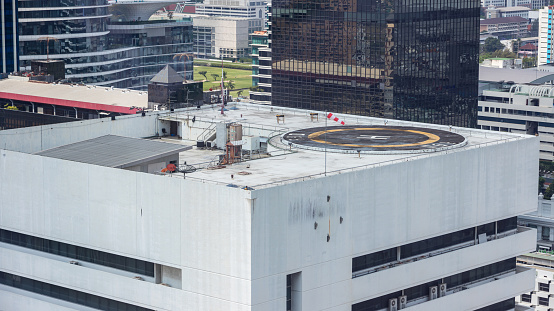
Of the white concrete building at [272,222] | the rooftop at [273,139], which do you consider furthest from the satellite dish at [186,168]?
the white concrete building at [272,222]

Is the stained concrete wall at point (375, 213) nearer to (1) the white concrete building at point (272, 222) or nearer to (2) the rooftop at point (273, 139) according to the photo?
(1) the white concrete building at point (272, 222)

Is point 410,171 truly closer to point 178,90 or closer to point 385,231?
point 385,231

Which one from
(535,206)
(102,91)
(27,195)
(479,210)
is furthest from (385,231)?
(102,91)

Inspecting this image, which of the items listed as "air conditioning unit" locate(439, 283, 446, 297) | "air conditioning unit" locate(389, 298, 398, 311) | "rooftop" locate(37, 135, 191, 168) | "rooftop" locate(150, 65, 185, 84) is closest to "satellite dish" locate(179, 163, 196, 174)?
"rooftop" locate(37, 135, 191, 168)

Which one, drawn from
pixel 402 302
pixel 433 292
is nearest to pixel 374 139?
pixel 433 292

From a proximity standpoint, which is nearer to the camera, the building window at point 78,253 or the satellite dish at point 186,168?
the building window at point 78,253

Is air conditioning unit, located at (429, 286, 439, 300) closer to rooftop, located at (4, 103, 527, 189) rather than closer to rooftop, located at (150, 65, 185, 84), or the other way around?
rooftop, located at (4, 103, 527, 189)
